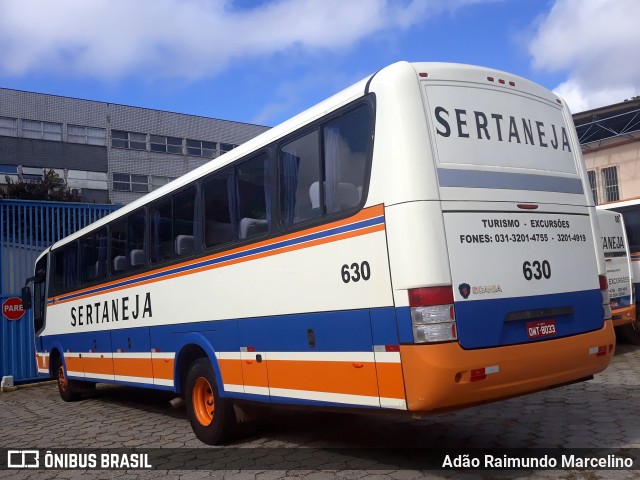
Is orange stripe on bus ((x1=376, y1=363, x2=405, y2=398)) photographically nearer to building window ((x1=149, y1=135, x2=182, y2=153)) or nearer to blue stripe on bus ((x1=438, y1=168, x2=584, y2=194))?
blue stripe on bus ((x1=438, y1=168, x2=584, y2=194))

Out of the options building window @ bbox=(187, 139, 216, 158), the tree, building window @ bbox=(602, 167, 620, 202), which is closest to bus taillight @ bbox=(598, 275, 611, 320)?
building window @ bbox=(602, 167, 620, 202)

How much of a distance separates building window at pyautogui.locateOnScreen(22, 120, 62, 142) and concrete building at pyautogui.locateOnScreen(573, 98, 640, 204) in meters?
32.4

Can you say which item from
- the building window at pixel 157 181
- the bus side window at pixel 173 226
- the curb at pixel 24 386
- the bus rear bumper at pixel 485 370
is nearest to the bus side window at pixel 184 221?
the bus side window at pixel 173 226

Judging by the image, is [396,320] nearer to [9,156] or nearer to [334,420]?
[334,420]

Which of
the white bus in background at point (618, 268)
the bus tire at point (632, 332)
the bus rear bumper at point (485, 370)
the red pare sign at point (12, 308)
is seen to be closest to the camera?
the bus rear bumper at point (485, 370)

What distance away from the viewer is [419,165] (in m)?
5.04

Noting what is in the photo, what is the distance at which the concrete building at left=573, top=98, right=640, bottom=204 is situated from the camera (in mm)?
22969

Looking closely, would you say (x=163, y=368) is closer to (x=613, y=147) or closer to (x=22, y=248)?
(x=22, y=248)

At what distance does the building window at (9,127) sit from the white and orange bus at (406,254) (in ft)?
124

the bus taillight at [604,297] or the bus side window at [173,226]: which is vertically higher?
the bus side window at [173,226]

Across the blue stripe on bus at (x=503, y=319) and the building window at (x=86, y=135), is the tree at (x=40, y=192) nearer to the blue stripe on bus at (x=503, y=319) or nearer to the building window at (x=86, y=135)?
the building window at (x=86, y=135)

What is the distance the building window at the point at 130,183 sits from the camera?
147 feet

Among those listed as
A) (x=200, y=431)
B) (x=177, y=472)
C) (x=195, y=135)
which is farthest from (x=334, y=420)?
(x=195, y=135)

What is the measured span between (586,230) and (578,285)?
0.60 m
